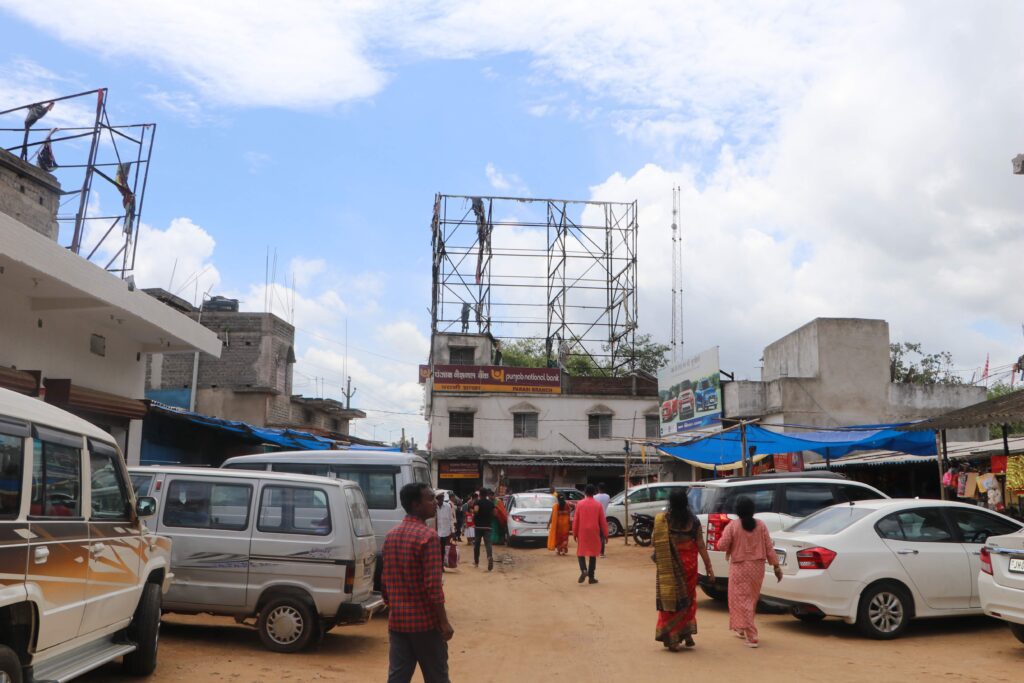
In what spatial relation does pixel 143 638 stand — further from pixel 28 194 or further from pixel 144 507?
pixel 28 194

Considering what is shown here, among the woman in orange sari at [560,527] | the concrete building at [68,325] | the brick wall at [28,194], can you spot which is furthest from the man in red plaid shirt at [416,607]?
the woman in orange sari at [560,527]

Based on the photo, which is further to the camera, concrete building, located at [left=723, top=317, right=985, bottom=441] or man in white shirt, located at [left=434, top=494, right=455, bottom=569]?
concrete building, located at [left=723, top=317, right=985, bottom=441]

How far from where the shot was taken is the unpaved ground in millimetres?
8047

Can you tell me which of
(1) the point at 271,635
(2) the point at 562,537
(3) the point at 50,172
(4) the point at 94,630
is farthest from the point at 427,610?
(2) the point at 562,537

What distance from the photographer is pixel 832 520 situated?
10.6 meters

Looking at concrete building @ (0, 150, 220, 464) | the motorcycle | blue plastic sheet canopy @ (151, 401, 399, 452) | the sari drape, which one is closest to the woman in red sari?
the sari drape

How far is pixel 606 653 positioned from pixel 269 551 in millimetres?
3661

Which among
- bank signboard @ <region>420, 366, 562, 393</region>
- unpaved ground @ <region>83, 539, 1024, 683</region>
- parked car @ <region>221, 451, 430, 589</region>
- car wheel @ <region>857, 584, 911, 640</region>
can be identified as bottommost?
unpaved ground @ <region>83, 539, 1024, 683</region>

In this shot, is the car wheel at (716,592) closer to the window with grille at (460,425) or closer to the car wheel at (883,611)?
the car wheel at (883,611)

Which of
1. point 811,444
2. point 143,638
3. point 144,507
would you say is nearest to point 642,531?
point 811,444

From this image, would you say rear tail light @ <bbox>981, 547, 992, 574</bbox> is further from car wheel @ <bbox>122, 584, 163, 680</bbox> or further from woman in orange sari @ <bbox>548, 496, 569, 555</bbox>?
woman in orange sari @ <bbox>548, 496, 569, 555</bbox>

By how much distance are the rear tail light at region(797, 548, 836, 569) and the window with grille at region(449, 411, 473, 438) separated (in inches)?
1344

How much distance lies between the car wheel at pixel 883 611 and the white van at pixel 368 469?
5.80m

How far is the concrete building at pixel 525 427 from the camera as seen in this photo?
43.0 metres
